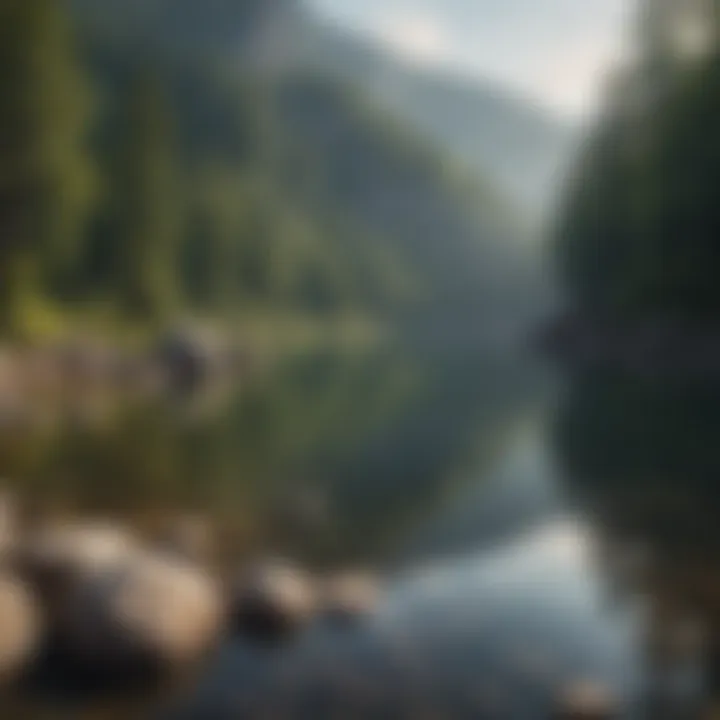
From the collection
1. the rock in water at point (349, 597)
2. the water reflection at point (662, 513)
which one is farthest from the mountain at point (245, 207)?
the rock in water at point (349, 597)

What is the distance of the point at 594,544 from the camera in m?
13.4

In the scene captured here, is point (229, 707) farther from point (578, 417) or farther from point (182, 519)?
point (578, 417)

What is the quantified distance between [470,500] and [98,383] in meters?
19.7

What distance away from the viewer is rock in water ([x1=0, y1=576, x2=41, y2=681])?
8.16 metres

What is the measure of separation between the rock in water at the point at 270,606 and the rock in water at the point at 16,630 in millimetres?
2033

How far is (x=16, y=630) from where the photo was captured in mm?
8297

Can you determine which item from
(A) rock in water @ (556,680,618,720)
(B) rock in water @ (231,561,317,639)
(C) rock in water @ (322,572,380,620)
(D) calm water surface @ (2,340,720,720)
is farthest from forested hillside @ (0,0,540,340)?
(A) rock in water @ (556,680,618,720)

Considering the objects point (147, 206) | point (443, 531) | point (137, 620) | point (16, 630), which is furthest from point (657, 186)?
point (16, 630)

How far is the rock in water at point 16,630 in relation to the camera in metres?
8.16

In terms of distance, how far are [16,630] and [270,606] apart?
2.62 meters

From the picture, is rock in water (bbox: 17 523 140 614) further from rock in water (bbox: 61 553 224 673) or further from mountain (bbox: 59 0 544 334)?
mountain (bbox: 59 0 544 334)

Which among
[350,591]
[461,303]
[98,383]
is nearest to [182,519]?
[350,591]

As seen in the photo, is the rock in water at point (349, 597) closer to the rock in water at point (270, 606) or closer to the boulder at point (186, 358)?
the rock in water at point (270, 606)

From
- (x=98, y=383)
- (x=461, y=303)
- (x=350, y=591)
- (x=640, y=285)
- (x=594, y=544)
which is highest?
(x=461, y=303)
